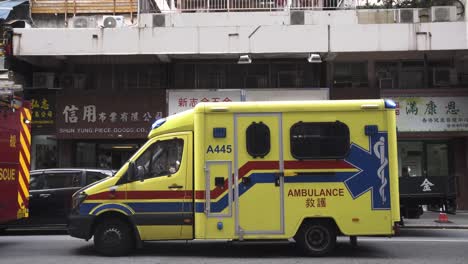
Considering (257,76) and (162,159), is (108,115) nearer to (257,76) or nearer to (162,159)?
(257,76)

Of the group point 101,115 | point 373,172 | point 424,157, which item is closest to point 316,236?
point 373,172

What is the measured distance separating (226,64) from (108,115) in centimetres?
459

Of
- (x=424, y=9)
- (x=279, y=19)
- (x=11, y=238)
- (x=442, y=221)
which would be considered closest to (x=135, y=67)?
(x=279, y=19)

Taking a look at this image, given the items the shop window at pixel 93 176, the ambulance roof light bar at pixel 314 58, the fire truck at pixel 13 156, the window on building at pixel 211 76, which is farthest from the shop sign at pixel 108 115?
the fire truck at pixel 13 156

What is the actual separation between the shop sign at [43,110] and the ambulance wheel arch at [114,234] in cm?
1027

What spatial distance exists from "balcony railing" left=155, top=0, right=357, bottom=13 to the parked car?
27.7ft

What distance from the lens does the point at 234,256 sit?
31.6 feet

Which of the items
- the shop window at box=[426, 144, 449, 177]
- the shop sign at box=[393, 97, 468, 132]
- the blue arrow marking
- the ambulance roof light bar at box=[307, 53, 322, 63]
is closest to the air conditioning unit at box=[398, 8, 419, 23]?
the shop sign at box=[393, 97, 468, 132]

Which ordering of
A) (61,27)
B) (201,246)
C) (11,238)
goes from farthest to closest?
1. (61,27)
2. (11,238)
3. (201,246)

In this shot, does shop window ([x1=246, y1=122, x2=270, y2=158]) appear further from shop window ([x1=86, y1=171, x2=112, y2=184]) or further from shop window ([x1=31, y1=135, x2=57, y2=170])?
shop window ([x1=31, y1=135, x2=57, y2=170])

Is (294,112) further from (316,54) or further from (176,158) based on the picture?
(316,54)

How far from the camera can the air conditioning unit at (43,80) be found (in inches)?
756

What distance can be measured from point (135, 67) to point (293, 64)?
19.0 feet

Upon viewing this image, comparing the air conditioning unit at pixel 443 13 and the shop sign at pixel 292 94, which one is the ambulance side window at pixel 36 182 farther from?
the air conditioning unit at pixel 443 13
